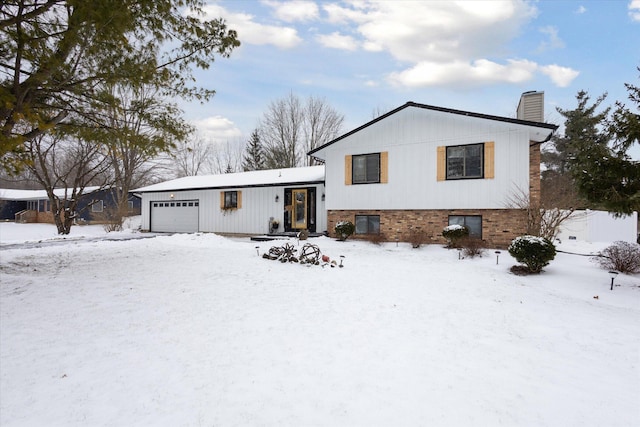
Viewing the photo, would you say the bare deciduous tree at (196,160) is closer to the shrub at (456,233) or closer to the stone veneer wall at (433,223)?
the stone veneer wall at (433,223)

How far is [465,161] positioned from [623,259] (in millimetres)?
5657

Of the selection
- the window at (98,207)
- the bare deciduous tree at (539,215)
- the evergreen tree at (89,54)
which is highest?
the evergreen tree at (89,54)

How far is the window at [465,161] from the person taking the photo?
1232 centimetres

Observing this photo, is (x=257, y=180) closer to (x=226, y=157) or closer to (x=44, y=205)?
(x=226, y=157)

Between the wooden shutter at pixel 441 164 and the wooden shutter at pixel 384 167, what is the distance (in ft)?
6.43

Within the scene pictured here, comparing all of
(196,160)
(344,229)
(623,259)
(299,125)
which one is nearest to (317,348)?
(623,259)

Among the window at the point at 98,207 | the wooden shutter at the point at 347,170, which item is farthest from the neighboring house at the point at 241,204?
the window at the point at 98,207

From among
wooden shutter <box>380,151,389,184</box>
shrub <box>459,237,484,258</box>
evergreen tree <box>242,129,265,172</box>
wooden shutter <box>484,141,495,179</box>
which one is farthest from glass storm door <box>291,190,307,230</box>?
evergreen tree <box>242,129,265,172</box>

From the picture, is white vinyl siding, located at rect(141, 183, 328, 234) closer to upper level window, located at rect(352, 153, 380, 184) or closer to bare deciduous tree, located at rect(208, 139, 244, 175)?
upper level window, located at rect(352, 153, 380, 184)

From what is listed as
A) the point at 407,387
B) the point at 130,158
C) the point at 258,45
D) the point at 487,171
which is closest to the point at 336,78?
the point at 258,45

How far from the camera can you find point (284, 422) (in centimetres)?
298

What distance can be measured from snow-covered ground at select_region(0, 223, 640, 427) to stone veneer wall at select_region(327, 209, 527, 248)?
3549 millimetres

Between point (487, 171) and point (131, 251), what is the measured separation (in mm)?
12841

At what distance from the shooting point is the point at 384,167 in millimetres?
13906
